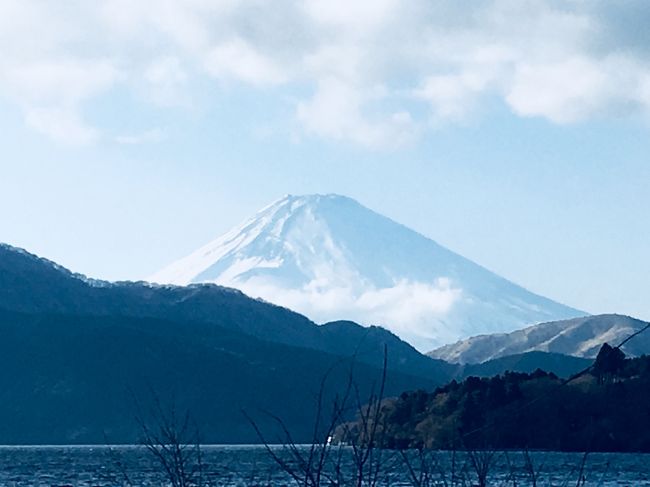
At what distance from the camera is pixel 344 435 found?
649 inches

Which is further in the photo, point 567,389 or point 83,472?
point 567,389

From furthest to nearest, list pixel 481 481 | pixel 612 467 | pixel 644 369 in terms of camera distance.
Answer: pixel 644 369
pixel 612 467
pixel 481 481

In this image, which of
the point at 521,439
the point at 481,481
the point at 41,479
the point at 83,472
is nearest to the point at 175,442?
the point at 481,481

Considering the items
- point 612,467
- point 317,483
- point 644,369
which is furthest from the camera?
point 644,369

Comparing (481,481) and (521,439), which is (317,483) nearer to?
(481,481)

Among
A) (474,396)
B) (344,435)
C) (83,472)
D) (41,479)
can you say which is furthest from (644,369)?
(344,435)

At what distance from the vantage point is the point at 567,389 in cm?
14812

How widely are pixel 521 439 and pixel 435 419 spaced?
889 cm

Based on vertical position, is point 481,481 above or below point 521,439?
below

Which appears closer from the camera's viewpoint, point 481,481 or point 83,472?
point 481,481

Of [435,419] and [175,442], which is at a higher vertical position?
[435,419]

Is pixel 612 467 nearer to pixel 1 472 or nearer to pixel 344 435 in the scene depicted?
A: pixel 1 472

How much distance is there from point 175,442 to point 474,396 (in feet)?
437

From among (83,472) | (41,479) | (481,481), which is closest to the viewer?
(481,481)
